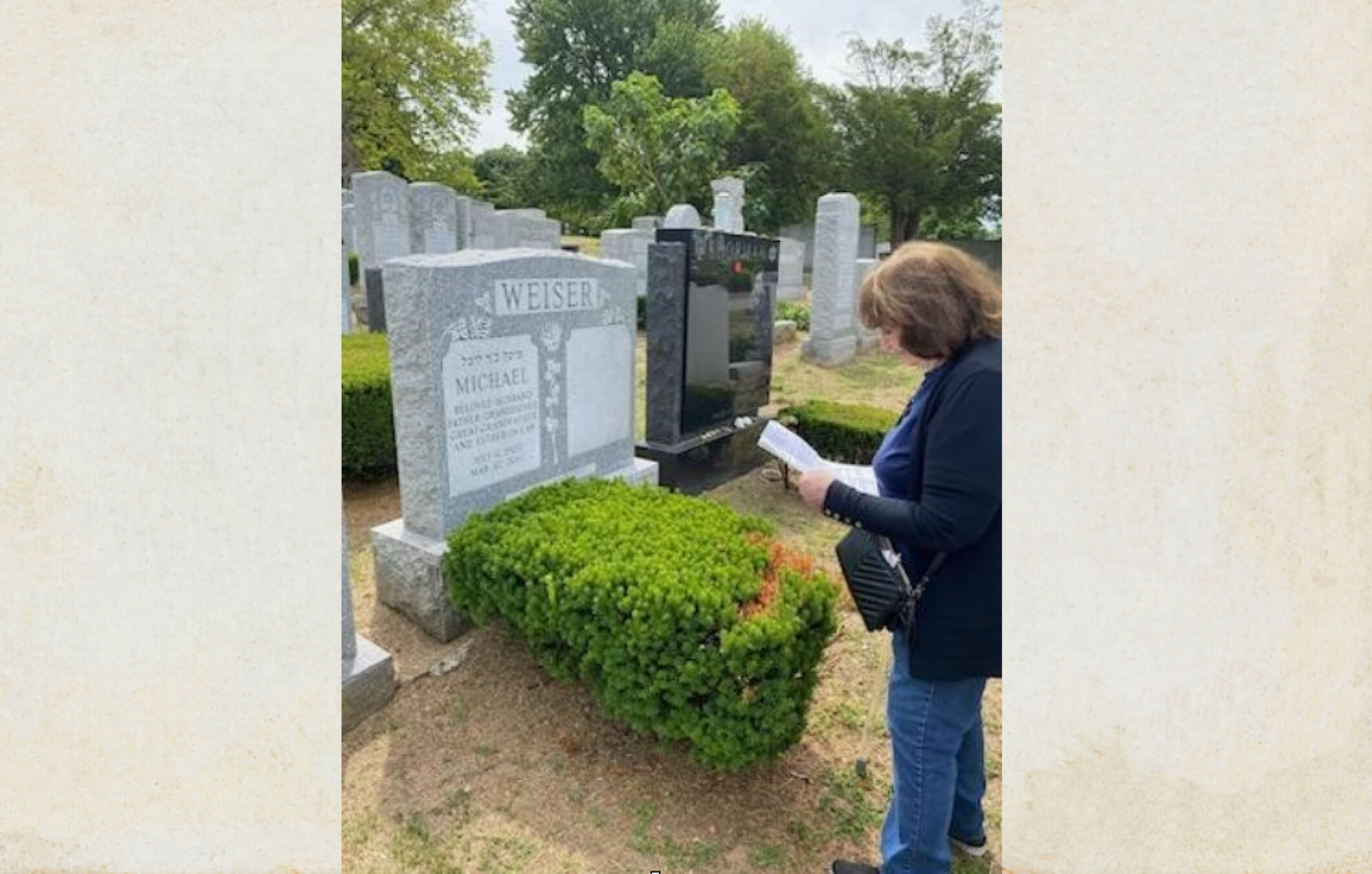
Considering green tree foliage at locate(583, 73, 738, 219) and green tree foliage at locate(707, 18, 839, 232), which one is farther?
green tree foliage at locate(707, 18, 839, 232)

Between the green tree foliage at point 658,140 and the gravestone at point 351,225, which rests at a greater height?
the green tree foliage at point 658,140

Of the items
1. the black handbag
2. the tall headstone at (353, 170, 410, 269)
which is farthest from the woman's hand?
the tall headstone at (353, 170, 410, 269)

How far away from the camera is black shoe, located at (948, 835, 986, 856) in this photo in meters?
2.49

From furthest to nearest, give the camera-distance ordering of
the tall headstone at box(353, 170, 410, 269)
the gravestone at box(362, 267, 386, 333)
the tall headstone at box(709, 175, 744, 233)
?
1. the tall headstone at box(709, 175, 744, 233)
2. the tall headstone at box(353, 170, 410, 269)
3. the gravestone at box(362, 267, 386, 333)

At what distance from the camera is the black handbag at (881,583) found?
77.7 inches

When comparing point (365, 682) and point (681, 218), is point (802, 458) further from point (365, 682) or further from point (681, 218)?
point (681, 218)

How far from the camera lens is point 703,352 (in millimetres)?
5754

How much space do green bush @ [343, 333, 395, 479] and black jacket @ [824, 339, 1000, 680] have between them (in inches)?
151

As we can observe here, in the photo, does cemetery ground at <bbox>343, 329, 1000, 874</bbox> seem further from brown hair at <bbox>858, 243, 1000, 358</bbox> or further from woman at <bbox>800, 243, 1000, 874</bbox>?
brown hair at <bbox>858, 243, 1000, 358</bbox>

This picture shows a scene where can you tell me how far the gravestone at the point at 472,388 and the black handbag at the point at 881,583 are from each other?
2009mm

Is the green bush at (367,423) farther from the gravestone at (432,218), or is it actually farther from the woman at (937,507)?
the gravestone at (432,218)

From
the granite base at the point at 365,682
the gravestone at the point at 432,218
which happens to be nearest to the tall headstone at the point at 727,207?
the gravestone at the point at 432,218

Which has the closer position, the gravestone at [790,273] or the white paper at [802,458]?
the white paper at [802,458]

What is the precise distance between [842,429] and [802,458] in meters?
4.18
